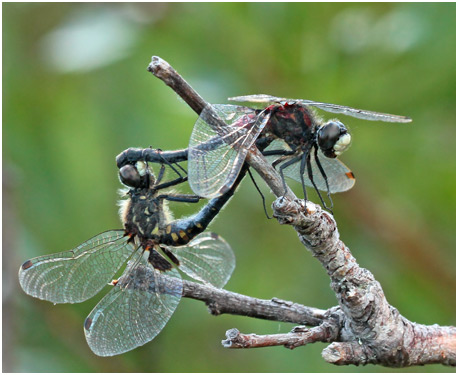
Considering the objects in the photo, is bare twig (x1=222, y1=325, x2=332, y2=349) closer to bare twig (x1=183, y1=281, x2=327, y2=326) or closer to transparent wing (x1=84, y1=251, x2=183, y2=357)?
bare twig (x1=183, y1=281, x2=327, y2=326)

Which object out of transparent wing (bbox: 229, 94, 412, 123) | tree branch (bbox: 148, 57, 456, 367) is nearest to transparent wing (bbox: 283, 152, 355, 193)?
transparent wing (bbox: 229, 94, 412, 123)

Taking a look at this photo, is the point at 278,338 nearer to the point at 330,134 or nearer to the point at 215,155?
the point at 215,155

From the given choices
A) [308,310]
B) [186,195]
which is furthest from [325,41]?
[308,310]

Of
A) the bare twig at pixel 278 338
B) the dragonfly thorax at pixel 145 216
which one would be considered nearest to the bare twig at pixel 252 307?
the bare twig at pixel 278 338

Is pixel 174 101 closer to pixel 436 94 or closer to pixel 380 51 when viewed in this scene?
pixel 380 51

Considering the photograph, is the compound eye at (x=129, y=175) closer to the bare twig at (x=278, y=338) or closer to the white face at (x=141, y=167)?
the white face at (x=141, y=167)

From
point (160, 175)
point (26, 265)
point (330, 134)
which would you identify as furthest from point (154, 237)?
A: point (330, 134)
